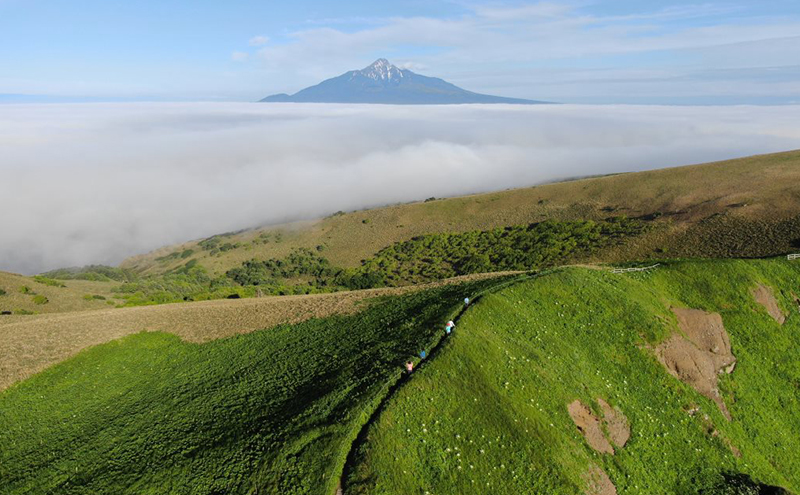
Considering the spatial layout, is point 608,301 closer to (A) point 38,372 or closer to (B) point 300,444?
(B) point 300,444

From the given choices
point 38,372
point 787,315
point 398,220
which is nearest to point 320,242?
point 398,220

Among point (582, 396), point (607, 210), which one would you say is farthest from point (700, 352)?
point (607, 210)

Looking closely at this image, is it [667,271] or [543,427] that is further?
[667,271]

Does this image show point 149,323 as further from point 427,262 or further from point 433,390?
point 427,262

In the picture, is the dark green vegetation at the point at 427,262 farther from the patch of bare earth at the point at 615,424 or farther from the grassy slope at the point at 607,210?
the patch of bare earth at the point at 615,424

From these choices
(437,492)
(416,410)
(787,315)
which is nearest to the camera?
(437,492)

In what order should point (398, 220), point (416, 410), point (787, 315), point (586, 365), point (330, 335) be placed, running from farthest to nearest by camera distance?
1. point (398, 220)
2. point (787, 315)
3. point (330, 335)
4. point (586, 365)
5. point (416, 410)
